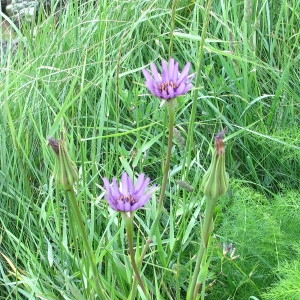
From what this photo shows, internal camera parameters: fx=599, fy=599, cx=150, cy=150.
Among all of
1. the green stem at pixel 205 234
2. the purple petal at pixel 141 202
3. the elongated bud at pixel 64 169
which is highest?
the elongated bud at pixel 64 169

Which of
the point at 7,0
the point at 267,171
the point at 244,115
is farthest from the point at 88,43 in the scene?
the point at 7,0

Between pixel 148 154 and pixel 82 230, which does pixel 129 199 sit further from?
pixel 148 154

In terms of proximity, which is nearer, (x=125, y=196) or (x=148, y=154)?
(x=125, y=196)

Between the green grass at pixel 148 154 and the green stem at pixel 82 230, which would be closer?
the green stem at pixel 82 230

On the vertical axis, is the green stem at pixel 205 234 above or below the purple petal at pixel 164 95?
below

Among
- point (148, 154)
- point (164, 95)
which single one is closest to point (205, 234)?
point (164, 95)

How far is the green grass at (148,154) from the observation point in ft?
4.12

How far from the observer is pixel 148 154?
64.1 inches

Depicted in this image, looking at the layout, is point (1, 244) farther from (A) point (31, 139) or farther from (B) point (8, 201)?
(A) point (31, 139)

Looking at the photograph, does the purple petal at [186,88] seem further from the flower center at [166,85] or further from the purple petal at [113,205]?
the purple petal at [113,205]

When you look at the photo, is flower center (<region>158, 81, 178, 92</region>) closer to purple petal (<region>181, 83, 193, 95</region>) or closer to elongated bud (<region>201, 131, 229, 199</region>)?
Answer: purple petal (<region>181, 83, 193, 95</region>)

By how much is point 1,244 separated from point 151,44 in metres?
0.84

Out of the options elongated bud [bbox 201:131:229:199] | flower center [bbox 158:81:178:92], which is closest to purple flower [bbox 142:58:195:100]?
flower center [bbox 158:81:178:92]

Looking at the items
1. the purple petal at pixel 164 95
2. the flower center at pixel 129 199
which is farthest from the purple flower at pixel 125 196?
the purple petal at pixel 164 95
